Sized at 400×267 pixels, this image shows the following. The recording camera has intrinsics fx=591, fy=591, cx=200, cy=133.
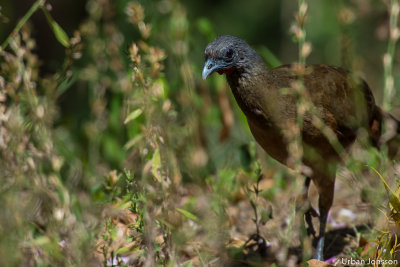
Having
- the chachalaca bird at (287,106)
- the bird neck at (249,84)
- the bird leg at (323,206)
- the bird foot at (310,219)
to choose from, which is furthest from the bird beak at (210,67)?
the bird foot at (310,219)

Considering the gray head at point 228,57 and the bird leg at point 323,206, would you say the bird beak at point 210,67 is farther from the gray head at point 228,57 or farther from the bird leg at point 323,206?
the bird leg at point 323,206

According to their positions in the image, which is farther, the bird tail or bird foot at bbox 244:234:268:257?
the bird tail

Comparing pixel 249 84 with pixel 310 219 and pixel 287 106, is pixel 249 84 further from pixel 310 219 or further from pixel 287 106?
pixel 310 219

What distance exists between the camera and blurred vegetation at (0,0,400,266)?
2.52 metres

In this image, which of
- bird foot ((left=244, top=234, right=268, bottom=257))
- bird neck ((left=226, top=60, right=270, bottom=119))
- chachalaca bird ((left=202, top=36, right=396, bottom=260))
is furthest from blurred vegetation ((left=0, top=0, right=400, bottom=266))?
bird neck ((left=226, top=60, right=270, bottom=119))

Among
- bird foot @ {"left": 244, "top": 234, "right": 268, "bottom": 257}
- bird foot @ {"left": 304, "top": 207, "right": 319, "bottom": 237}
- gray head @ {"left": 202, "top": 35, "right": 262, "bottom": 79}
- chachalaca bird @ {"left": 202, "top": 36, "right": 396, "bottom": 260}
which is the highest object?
gray head @ {"left": 202, "top": 35, "right": 262, "bottom": 79}

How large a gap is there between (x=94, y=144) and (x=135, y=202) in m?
1.54

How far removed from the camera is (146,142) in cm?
272

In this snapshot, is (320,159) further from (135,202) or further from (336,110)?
(135,202)

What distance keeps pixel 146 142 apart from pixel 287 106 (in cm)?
93

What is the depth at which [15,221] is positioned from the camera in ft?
7.08

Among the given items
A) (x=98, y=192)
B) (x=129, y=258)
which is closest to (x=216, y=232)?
(x=129, y=258)

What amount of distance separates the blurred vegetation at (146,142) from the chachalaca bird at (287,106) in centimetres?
18

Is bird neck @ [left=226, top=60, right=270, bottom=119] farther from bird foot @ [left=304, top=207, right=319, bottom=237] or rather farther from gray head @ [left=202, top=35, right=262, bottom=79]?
bird foot @ [left=304, top=207, right=319, bottom=237]
